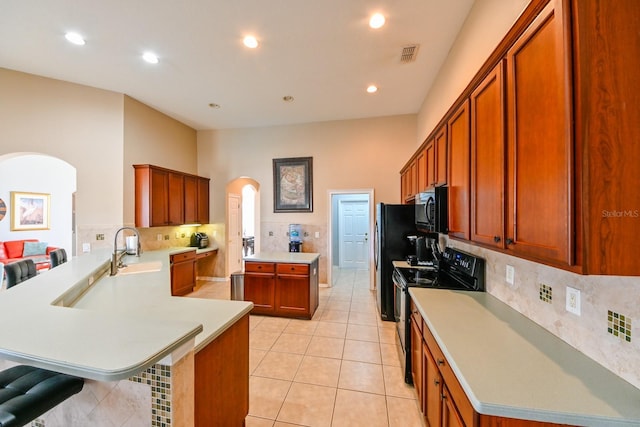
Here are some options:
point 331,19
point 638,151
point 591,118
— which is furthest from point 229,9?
point 638,151

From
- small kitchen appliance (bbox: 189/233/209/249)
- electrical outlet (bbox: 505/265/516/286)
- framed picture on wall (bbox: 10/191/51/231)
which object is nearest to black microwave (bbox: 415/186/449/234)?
electrical outlet (bbox: 505/265/516/286)

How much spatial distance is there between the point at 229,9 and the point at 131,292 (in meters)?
2.66

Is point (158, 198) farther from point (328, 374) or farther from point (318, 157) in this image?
point (328, 374)

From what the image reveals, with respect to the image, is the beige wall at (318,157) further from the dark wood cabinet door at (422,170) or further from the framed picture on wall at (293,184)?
the dark wood cabinet door at (422,170)

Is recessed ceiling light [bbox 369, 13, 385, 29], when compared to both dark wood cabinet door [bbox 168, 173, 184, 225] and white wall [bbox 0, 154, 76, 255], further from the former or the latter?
white wall [bbox 0, 154, 76, 255]

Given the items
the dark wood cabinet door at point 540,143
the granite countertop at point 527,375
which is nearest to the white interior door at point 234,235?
the granite countertop at point 527,375

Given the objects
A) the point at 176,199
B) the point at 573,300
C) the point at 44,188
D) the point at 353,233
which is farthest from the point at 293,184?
the point at 44,188

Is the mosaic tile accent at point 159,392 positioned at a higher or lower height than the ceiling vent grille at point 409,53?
lower

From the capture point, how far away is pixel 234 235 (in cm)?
A: 618

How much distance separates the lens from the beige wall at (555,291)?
969mm

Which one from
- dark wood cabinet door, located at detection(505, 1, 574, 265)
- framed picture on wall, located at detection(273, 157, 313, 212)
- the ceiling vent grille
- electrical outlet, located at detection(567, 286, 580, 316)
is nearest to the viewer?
dark wood cabinet door, located at detection(505, 1, 574, 265)

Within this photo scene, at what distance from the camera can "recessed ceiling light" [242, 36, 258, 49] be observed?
280 cm

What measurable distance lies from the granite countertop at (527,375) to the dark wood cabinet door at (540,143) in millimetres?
476

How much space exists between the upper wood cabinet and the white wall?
4.42 meters
